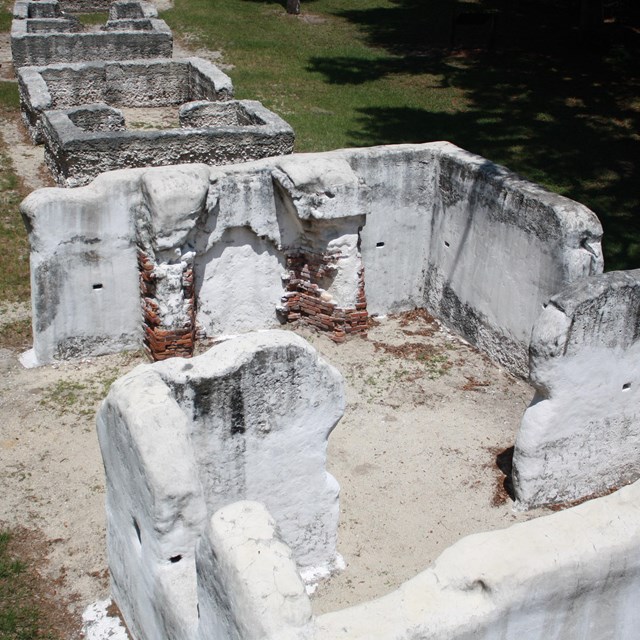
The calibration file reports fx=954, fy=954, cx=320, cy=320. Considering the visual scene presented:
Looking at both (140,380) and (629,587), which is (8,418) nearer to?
(140,380)

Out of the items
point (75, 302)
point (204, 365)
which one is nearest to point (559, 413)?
point (204, 365)

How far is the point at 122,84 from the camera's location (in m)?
14.9

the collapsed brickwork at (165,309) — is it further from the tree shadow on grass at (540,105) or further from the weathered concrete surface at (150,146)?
the tree shadow on grass at (540,105)

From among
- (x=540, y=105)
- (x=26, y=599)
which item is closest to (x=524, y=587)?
(x=26, y=599)

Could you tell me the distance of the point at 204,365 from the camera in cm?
554

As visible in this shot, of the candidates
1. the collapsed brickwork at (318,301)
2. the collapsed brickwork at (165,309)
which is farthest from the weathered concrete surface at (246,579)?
the collapsed brickwork at (318,301)

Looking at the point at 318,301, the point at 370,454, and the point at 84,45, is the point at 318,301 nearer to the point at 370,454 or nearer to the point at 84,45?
the point at 370,454

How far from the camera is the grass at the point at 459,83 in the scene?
13.8 m

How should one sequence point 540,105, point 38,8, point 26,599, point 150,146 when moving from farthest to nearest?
point 38,8 → point 540,105 → point 150,146 → point 26,599

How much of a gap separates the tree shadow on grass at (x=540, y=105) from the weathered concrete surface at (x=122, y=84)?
245cm

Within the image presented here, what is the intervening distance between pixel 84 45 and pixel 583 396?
38.4ft

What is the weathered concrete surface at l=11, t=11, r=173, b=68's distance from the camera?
15.6m

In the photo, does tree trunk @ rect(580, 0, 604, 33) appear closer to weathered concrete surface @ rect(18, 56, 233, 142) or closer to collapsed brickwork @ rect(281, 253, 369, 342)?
weathered concrete surface @ rect(18, 56, 233, 142)

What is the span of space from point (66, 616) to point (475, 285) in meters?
5.17
